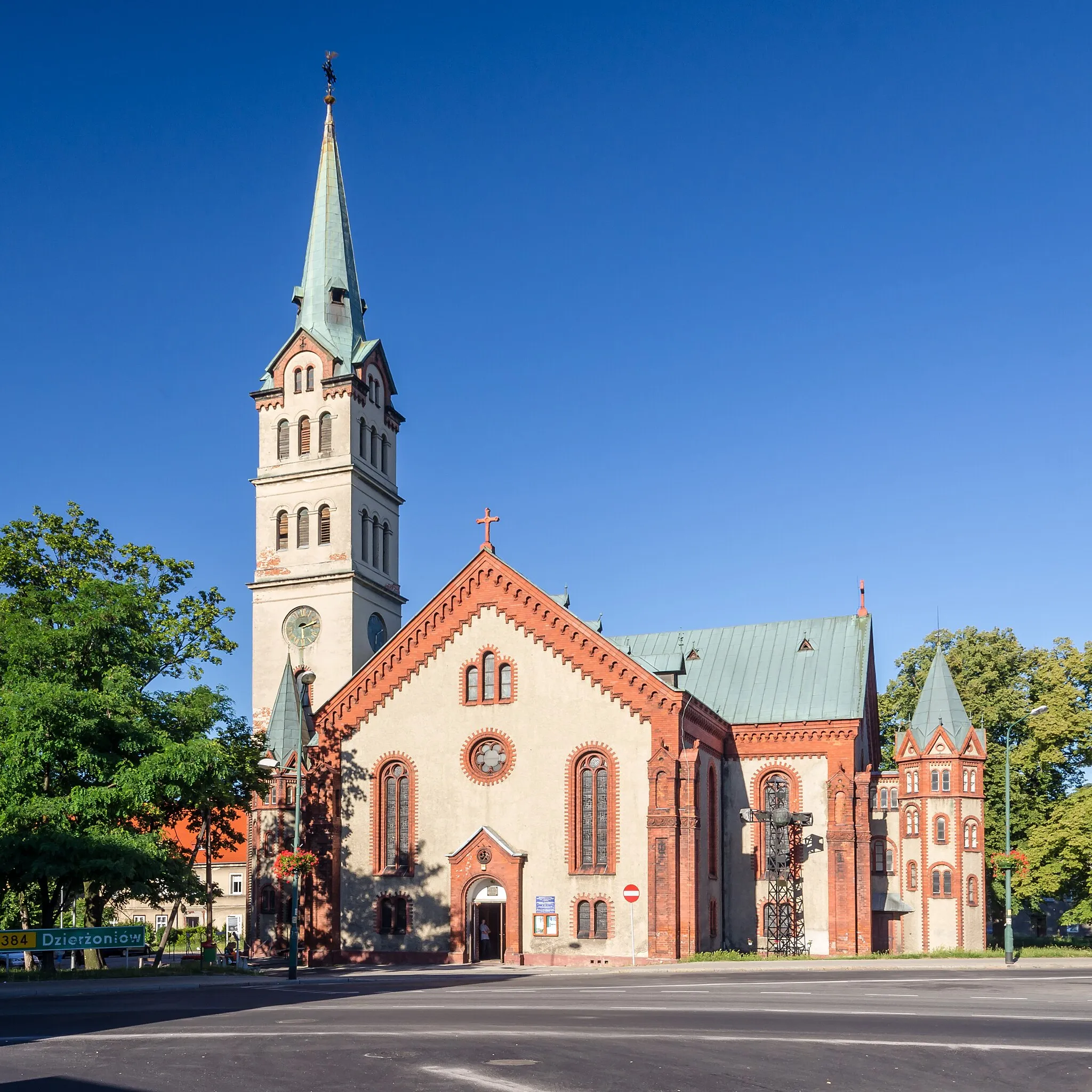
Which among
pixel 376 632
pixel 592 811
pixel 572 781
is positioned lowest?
pixel 592 811

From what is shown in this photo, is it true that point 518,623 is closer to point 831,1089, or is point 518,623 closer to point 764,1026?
point 764,1026

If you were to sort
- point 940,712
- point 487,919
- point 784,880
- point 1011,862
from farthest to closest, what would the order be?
point 940,712, point 784,880, point 1011,862, point 487,919

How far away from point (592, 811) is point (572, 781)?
1301 mm

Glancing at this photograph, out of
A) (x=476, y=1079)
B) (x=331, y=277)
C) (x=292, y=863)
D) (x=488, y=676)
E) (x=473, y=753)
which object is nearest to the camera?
(x=476, y=1079)

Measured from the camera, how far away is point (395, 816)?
49.8m

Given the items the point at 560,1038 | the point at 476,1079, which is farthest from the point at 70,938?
the point at 476,1079

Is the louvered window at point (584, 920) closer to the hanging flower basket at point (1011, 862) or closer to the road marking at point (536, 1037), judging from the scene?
the hanging flower basket at point (1011, 862)

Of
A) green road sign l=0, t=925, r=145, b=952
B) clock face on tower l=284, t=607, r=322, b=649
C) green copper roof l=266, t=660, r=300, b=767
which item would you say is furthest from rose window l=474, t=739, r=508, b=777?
clock face on tower l=284, t=607, r=322, b=649

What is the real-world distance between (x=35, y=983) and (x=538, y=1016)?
19.2 meters

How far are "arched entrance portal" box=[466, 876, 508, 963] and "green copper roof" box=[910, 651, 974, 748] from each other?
71.2 ft

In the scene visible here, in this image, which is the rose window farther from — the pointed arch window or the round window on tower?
the round window on tower

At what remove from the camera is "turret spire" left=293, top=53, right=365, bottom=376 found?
6662 cm

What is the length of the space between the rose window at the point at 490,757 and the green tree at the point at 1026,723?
83.0 feet

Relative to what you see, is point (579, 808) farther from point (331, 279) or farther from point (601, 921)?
point (331, 279)
